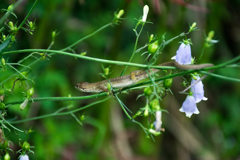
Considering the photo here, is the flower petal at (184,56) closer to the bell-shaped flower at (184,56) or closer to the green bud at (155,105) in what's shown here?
the bell-shaped flower at (184,56)

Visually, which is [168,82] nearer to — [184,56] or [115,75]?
[184,56]

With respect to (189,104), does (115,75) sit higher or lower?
lower

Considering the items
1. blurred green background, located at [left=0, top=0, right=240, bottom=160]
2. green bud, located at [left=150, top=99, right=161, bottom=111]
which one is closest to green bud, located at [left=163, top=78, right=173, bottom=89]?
green bud, located at [left=150, top=99, right=161, bottom=111]

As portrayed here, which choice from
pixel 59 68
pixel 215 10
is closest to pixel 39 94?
pixel 59 68

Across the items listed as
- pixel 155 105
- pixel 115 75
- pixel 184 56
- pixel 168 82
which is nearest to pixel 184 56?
pixel 184 56

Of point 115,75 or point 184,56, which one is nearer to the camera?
point 184,56

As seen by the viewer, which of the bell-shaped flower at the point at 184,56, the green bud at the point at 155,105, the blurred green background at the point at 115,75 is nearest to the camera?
the green bud at the point at 155,105

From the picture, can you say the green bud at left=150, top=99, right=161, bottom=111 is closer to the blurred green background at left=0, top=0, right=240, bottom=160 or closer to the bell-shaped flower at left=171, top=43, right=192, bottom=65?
the bell-shaped flower at left=171, top=43, right=192, bottom=65

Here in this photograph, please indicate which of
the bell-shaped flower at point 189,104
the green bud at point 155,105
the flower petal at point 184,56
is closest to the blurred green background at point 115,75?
the flower petal at point 184,56

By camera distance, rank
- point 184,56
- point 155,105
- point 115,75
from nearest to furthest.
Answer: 1. point 155,105
2. point 184,56
3. point 115,75
